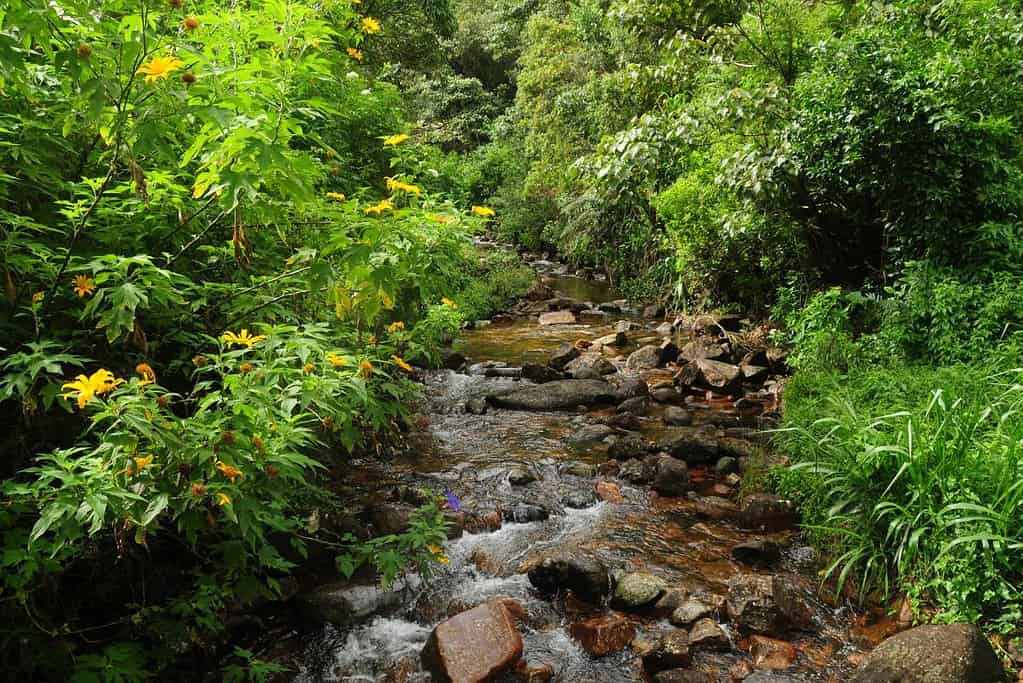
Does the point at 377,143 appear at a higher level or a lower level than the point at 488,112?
lower

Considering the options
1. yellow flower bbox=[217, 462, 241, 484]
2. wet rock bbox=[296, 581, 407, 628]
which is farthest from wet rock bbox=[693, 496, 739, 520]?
yellow flower bbox=[217, 462, 241, 484]

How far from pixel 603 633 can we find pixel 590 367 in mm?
5917

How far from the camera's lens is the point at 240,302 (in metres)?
3.09

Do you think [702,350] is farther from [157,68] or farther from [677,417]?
[157,68]

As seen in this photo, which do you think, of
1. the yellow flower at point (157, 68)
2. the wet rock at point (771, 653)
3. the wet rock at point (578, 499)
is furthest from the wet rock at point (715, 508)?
the yellow flower at point (157, 68)

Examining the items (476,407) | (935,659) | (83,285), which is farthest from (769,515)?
(83,285)

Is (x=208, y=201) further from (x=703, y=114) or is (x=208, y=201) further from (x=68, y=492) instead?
(x=703, y=114)

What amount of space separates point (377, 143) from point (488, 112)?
71.6ft

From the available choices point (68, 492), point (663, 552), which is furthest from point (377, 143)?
point (68, 492)

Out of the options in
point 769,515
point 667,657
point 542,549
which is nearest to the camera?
point 667,657

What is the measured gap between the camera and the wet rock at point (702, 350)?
961cm

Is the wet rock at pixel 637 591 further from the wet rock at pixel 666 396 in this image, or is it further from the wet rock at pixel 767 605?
the wet rock at pixel 666 396

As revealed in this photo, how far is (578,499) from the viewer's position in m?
5.82

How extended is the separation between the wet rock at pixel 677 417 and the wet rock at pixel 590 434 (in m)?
0.74
